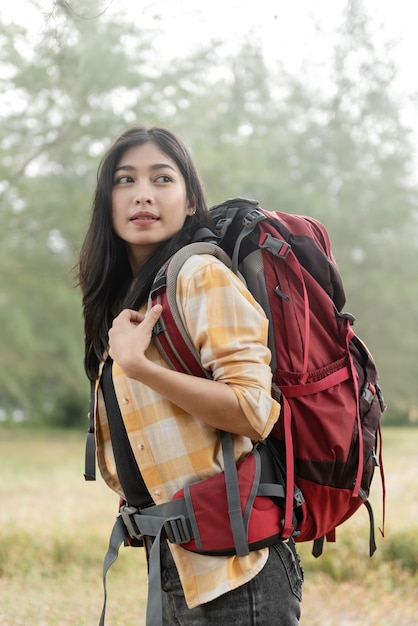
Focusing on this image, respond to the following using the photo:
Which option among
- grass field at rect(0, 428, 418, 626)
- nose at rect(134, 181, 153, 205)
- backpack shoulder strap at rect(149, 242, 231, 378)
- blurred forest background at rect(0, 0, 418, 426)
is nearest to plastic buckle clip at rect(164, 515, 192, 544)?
backpack shoulder strap at rect(149, 242, 231, 378)

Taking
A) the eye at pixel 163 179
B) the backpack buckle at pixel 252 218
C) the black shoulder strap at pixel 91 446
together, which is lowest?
the black shoulder strap at pixel 91 446

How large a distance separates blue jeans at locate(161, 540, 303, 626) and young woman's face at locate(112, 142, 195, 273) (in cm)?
68

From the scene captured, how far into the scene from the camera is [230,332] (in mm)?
1579

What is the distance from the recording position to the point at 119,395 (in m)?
1.70

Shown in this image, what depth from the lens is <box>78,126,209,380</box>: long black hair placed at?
1894 millimetres

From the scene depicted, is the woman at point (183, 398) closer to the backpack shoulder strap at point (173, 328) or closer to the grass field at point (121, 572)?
the backpack shoulder strap at point (173, 328)

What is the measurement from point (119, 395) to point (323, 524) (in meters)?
0.54

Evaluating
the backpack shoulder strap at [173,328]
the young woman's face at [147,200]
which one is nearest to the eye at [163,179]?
the young woman's face at [147,200]

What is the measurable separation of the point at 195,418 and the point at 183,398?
3.7 inches

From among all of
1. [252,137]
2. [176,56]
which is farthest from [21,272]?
[252,137]

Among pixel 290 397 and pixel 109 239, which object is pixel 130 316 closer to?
pixel 109 239

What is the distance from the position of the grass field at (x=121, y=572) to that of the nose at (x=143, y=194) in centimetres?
227

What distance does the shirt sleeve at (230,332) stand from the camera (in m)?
1.56

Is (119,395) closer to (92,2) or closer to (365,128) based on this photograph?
(92,2)
